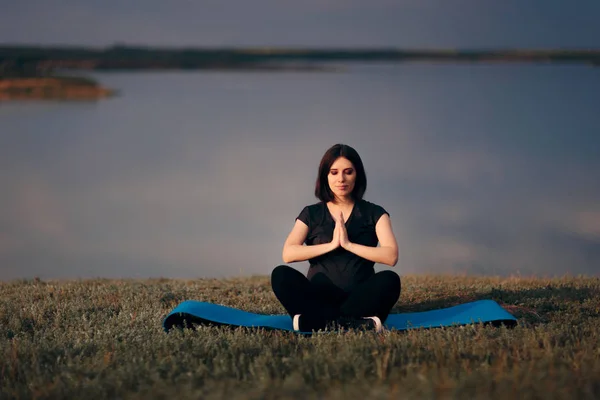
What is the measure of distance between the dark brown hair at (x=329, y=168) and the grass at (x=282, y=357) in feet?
4.57

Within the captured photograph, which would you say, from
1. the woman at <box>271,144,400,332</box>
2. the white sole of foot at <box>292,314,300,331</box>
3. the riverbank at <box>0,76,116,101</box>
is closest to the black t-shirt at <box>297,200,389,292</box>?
the woman at <box>271,144,400,332</box>

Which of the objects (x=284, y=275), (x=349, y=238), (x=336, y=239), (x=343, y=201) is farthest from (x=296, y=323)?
(x=343, y=201)

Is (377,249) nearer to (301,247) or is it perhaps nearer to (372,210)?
(372,210)

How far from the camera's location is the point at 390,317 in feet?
25.3

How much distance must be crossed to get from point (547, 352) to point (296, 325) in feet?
7.31

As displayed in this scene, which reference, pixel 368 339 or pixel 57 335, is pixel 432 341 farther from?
pixel 57 335

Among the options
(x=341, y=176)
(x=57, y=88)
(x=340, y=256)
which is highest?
(x=57, y=88)

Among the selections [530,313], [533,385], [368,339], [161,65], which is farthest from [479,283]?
[161,65]

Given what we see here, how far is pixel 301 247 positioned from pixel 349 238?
0.47 m

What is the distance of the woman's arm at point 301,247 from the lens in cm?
684

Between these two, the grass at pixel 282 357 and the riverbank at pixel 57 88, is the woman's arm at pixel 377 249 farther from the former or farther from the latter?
the riverbank at pixel 57 88

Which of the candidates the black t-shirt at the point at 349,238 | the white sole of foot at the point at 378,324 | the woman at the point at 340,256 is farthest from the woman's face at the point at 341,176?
the white sole of foot at the point at 378,324

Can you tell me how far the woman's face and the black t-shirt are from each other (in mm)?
248

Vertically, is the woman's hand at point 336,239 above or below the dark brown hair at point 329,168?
below
